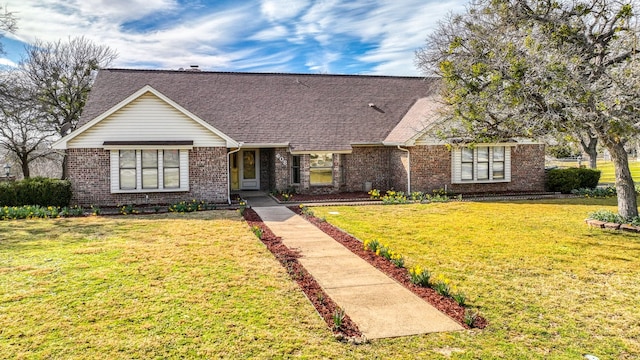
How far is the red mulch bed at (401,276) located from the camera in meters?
6.29

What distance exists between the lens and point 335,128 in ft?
71.9

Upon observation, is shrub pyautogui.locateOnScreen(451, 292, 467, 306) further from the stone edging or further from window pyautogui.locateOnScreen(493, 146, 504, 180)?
window pyautogui.locateOnScreen(493, 146, 504, 180)

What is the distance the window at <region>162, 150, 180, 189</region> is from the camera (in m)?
17.9

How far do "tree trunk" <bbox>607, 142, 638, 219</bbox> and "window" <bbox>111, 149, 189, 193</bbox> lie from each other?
14909mm

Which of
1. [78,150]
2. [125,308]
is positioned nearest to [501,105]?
[125,308]

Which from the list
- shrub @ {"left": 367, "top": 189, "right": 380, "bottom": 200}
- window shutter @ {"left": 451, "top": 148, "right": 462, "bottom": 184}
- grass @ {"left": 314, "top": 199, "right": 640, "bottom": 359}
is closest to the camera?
grass @ {"left": 314, "top": 199, "right": 640, "bottom": 359}

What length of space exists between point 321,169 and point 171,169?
6.88 m

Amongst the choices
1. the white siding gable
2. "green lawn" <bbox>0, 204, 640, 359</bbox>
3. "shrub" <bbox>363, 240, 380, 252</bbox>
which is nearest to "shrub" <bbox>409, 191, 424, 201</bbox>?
"green lawn" <bbox>0, 204, 640, 359</bbox>

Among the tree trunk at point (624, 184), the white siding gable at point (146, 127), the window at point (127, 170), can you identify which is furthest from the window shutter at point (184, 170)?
the tree trunk at point (624, 184)

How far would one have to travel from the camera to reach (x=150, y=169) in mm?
17797

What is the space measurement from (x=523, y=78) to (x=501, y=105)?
0.92 meters

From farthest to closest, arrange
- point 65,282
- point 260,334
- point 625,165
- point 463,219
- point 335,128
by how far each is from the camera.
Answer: point 335,128 < point 463,219 < point 625,165 < point 65,282 < point 260,334

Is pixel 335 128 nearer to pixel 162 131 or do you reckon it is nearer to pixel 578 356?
pixel 162 131

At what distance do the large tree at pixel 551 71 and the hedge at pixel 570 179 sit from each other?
8.98 m
